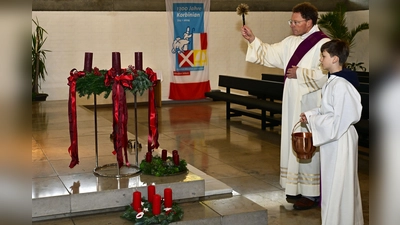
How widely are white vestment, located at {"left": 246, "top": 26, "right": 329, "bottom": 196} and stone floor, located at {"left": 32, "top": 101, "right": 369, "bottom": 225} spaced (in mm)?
247

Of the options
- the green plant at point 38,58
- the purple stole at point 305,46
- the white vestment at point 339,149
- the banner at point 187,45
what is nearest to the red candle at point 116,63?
the purple stole at point 305,46

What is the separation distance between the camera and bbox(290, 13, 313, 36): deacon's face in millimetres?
4543

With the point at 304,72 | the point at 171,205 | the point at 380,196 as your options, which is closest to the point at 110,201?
the point at 171,205

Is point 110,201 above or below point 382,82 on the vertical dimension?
below

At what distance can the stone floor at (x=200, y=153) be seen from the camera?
444 cm

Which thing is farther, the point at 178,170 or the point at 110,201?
the point at 178,170

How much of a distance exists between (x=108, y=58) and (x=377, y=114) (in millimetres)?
12728

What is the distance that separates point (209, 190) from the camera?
4664mm

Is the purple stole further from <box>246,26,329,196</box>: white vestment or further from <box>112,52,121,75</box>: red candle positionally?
<box>112,52,121,75</box>: red candle

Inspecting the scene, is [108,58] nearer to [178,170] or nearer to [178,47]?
[178,47]

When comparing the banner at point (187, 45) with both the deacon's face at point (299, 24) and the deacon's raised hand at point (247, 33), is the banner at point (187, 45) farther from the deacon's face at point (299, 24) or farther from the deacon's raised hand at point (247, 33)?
the deacon's face at point (299, 24)

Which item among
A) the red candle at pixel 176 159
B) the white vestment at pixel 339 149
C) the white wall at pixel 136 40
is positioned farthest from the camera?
the white wall at pixel 136 40

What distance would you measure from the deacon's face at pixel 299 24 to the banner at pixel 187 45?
8823mm

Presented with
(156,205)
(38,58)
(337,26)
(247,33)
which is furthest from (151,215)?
(337,26)
